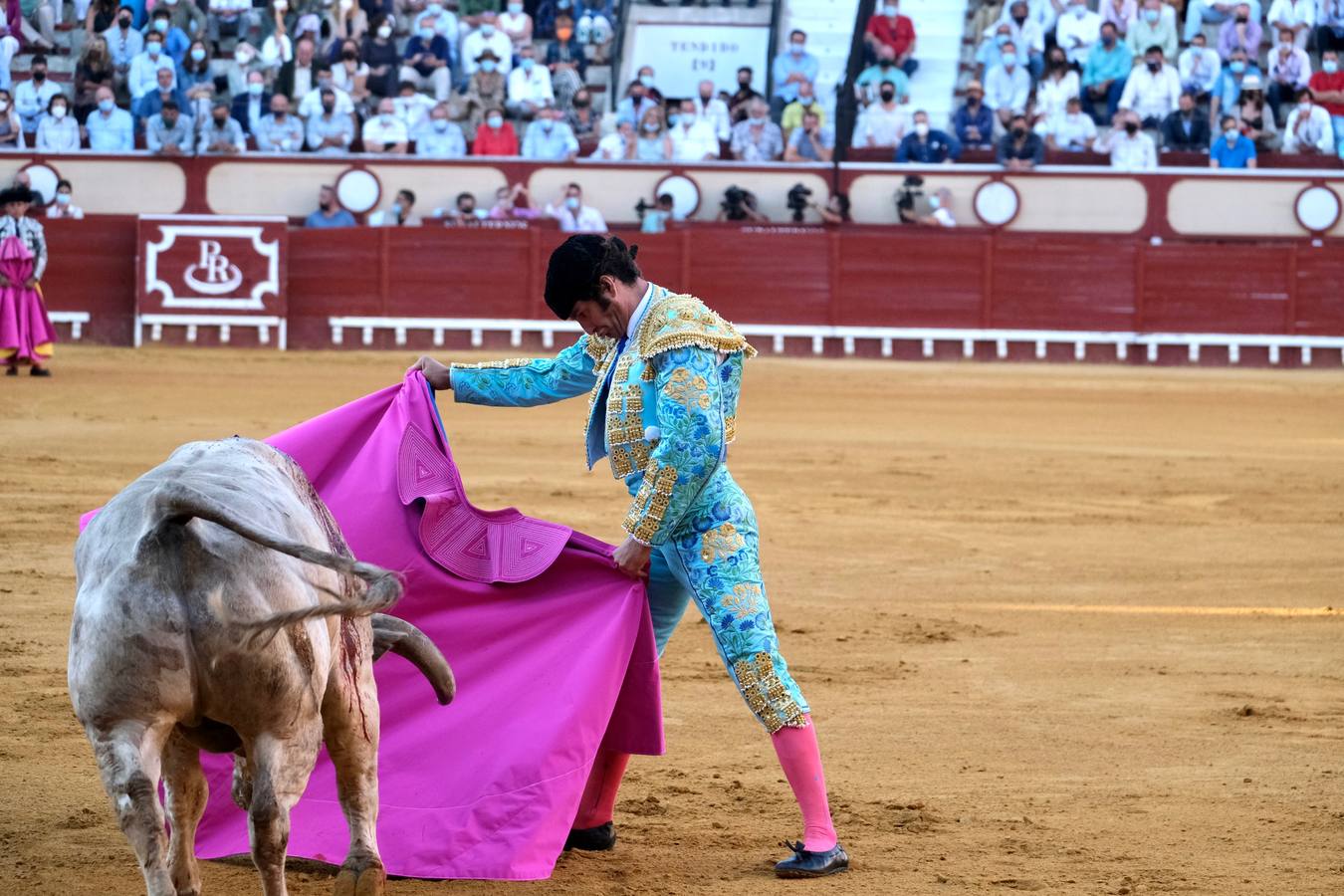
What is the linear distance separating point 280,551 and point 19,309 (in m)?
10.1

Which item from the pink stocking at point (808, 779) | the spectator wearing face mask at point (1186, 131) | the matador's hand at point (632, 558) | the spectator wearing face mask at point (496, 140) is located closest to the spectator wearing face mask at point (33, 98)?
the spectator wearing face mask at point (496, 140)

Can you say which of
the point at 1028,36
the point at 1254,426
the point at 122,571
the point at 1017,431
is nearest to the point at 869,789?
the point at 122,571

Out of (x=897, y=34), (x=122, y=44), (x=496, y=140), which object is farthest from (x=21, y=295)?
(x=897, y=34)

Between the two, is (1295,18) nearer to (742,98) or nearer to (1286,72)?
(1286,72)

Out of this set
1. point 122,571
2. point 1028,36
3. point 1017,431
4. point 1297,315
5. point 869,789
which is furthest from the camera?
point 1028,36

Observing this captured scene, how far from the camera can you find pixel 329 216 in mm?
14828

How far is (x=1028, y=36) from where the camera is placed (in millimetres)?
15898

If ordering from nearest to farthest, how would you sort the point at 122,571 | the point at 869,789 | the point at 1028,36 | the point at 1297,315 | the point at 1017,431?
the point at 122,571 → the point at 869,789 → the point at 1017,431 → the point at 1297,315 → the point at 1028,36

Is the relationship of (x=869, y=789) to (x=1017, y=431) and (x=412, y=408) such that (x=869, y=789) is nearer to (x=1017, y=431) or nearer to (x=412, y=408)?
(x=412, y=408)

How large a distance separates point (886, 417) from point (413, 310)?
494 cm

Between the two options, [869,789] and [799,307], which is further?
[799,307]

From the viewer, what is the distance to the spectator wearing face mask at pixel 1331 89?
15219mm

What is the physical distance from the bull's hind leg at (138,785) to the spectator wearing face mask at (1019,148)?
1320cm

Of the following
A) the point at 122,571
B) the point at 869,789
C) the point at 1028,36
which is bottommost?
the point at 869,789
